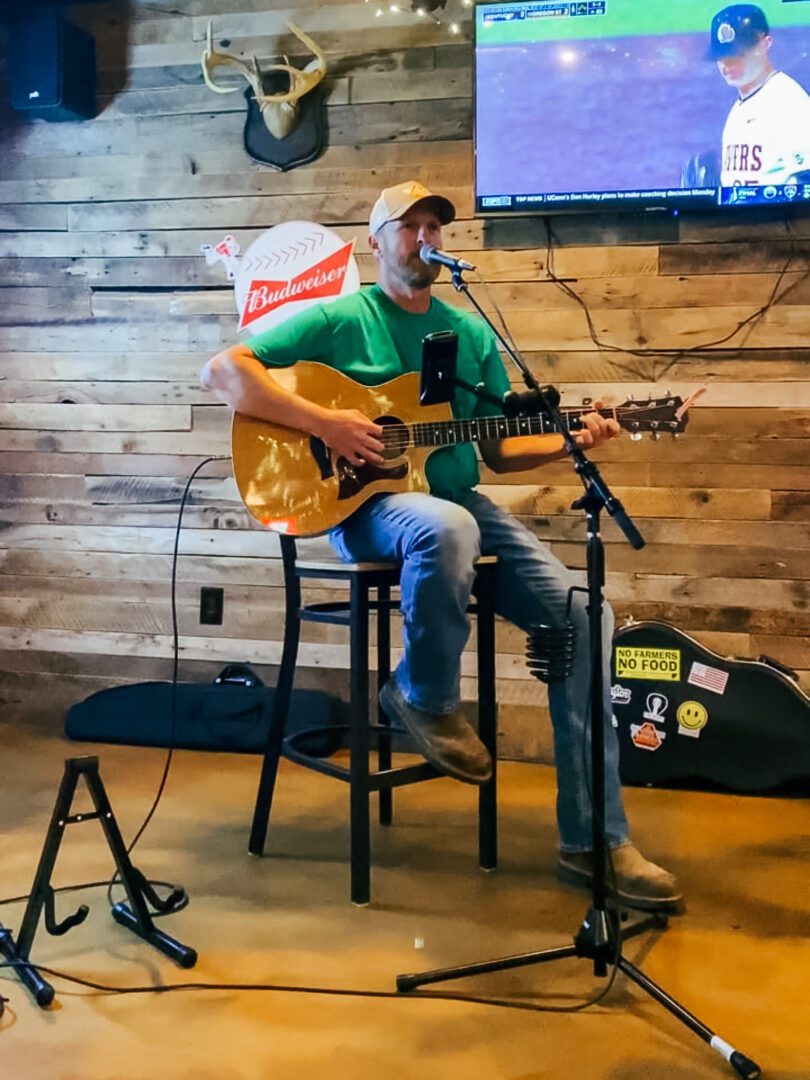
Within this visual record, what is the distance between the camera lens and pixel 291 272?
10.1ft

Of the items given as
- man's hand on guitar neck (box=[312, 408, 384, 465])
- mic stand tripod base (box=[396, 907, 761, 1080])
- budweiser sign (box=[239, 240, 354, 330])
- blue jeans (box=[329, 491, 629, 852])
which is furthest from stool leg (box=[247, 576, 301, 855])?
budweiser sign (box=[239, 240, 354, 330])

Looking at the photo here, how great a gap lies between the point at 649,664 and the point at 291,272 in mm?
1478

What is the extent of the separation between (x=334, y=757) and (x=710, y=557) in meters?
1.17

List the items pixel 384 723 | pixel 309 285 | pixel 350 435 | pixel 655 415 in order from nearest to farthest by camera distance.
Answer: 1. pixel 655 415
2. pixel 350 435
3. pixel 384 723
4. pixel 309 285

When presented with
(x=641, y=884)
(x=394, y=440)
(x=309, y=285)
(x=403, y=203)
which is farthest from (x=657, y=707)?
(x=309, y=285)

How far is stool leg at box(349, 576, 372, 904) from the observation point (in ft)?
6.52

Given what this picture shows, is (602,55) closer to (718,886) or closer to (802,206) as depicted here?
(802,206)

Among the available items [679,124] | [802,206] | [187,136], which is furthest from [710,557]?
[187,136]

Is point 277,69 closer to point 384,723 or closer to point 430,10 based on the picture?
point 430,10

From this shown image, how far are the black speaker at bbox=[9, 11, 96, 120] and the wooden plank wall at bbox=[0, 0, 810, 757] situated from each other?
87 mm

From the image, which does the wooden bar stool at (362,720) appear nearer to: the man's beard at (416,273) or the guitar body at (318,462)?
the guitar body at (318,462)

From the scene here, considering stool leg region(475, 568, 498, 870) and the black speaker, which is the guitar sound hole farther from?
the black speaker

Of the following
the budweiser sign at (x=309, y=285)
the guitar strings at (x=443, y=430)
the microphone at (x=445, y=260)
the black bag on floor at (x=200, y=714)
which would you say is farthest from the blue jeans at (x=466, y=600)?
the budweiser sign at (x=309, y=285)

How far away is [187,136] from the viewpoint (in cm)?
315
